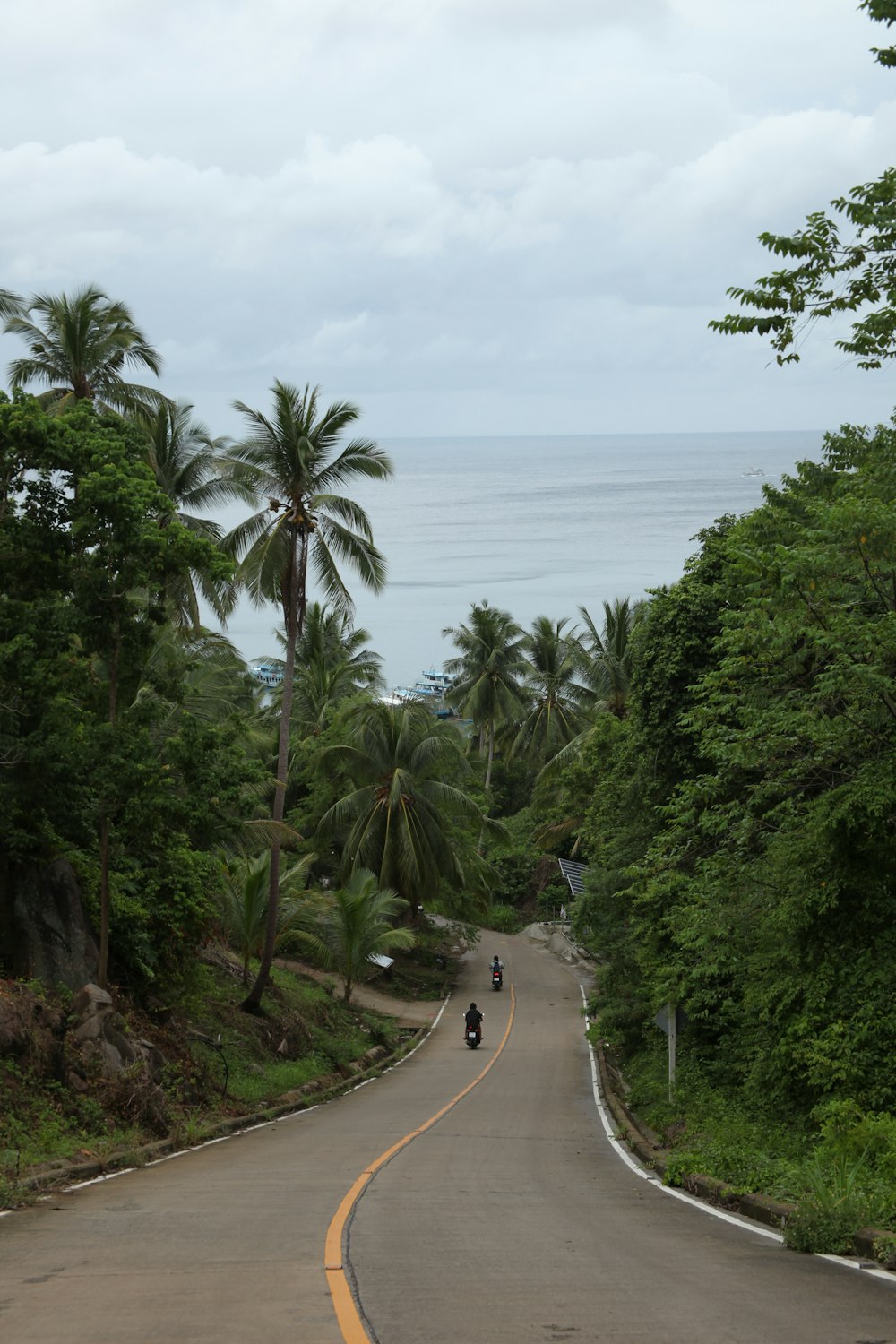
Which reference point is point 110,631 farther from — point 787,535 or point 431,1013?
point 431,1013

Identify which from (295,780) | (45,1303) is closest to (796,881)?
(45,1303)

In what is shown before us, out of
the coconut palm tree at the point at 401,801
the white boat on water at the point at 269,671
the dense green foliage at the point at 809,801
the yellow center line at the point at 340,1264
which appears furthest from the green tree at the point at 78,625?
the white boat on water at the point at 269,671

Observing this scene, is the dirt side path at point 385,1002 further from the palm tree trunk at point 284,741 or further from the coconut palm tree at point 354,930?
the palm tree trunk at point 284,741

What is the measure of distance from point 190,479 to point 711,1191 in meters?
22.5

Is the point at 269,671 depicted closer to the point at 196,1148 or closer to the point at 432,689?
the point at 432,689

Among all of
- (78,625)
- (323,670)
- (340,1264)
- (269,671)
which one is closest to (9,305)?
(78,625)

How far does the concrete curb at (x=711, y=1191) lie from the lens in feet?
27.0

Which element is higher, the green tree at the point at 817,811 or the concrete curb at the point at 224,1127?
the green tree at the point at 817,811

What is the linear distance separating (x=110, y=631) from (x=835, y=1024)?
10600 mm

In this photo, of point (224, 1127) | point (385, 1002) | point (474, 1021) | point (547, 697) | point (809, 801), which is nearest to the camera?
point (809, 801)

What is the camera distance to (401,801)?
4278 centimetres

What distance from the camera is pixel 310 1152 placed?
15.1m

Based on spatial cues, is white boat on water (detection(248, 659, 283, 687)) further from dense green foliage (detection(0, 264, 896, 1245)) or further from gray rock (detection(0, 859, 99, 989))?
gray rock (detection(0, 859, 99, 989))

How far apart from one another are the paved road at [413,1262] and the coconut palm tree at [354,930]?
18155 millimetres
